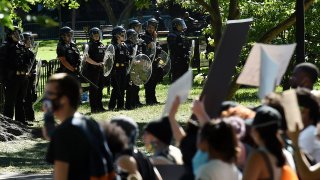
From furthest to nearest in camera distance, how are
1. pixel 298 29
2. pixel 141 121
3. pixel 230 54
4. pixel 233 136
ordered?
pixel 141 121 < pixel 298 29 < pixel 230 54 < pixel 233 136

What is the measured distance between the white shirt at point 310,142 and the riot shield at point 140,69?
581 inches

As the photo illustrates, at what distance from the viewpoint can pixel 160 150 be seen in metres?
6.91

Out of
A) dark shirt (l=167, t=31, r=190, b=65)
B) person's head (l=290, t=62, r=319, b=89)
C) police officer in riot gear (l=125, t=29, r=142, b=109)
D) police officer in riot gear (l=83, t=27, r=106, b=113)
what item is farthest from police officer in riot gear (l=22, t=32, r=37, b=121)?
person's head (l=290, t=62, r=319, b=89)

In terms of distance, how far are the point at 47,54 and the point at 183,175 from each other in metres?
40.3

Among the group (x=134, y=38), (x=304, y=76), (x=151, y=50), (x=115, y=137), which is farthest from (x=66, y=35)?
(x=115, y=137)

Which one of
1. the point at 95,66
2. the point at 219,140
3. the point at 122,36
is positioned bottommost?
the point at 95,66

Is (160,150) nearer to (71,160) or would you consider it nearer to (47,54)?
(71,160)

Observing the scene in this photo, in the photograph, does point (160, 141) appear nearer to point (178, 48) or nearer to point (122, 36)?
point (122, 36)

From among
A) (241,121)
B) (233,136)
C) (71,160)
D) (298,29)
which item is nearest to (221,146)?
(233,136)

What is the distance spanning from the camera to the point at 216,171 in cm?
584

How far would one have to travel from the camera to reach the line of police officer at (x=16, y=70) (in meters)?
18.4

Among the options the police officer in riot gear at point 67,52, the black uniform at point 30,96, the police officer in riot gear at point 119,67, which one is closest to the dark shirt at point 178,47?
the police officer in riot gear at point 119,67

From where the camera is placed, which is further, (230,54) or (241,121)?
(230,54)

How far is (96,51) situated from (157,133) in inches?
556
